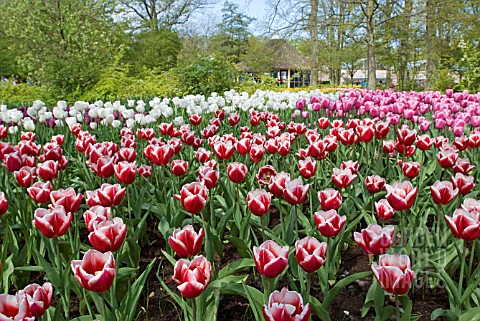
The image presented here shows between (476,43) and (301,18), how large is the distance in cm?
729

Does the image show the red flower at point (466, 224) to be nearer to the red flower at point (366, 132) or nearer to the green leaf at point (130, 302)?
the green leaf at point (130, 302)

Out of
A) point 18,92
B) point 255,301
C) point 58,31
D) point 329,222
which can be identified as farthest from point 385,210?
point 58,31

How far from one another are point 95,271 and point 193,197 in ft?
2.11

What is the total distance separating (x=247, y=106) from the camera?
6129mm

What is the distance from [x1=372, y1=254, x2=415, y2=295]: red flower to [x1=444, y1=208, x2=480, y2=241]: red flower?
338 millimetres

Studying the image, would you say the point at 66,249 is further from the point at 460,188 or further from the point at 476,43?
the point at 476,43

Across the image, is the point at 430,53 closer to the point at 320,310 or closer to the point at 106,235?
the point at 320,310

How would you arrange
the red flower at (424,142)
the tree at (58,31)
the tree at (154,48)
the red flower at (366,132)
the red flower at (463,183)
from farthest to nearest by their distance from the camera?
the tree at (154,48)
the tree at (58,31)
the red flower at (366,132)
the red flower at (424,142)
the red flower at (463,183)

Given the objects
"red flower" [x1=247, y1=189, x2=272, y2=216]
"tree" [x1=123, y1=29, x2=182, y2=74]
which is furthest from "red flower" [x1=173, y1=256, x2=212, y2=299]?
"tree" [x1=123, y1=29, x2=182, y2=74]

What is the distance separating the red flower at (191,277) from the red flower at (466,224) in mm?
896

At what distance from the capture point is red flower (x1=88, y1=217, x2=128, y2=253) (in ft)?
5.02

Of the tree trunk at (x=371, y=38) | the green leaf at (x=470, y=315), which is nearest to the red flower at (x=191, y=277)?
the green leaf at (x=470, y=315)

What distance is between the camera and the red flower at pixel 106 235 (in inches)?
60.2

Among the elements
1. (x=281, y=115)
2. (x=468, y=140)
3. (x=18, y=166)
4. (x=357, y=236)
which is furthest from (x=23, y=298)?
(x=281, y=115)
